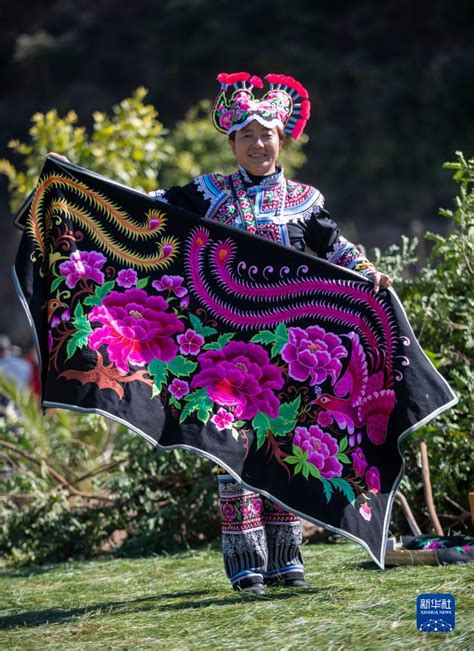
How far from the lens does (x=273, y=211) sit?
411cm

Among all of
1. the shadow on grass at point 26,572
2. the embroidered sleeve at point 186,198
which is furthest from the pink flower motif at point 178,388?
the shadow on grass at point 26,572

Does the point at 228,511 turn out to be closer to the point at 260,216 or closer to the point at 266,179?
the point at 260,216

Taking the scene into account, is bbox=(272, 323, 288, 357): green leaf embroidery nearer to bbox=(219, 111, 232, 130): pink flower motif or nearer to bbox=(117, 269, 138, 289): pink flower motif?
bbox=(117, 269, 138, 289): pink flower motif

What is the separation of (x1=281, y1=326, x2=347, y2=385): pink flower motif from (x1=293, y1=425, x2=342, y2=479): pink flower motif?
19 cm

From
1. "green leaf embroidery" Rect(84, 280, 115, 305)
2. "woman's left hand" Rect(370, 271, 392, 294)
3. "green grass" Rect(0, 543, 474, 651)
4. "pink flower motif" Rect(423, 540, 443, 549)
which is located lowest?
"green grass" Rect(0, 543, 474, 651)

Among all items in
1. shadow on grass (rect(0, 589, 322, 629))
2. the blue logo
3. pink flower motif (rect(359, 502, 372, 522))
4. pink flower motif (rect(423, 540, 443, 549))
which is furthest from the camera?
pink flower motif (rect(423, 540, 443, 549))

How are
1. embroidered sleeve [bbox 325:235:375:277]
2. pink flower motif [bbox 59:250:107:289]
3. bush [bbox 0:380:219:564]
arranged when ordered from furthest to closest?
bush [bbox 0:380:219:564] < embroidered sleeve [bbox 325:235:375:277] < pink flower motif [bbox 59:250:107:289]

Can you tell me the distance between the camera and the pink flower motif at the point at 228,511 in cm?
392

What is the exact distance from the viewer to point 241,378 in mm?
3924

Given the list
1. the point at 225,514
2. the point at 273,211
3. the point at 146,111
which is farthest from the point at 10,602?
the point at 146,111

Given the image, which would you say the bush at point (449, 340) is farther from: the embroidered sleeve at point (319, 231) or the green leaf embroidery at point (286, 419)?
the green leaf embroidery at point (286, 419)

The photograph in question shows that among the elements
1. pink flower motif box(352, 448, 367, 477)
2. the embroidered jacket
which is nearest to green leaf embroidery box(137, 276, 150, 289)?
the embroidered jacket

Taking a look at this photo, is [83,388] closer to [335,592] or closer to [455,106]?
[335,592]

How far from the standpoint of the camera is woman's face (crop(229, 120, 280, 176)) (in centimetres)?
410
